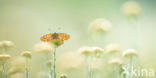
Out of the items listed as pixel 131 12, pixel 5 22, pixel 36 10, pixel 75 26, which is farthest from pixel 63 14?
pixel 131 12

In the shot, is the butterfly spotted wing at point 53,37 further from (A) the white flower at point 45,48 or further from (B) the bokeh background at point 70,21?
(B) the bokeh background at point 70,21

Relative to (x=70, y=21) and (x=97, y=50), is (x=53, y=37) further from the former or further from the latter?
(x=70, y=21)

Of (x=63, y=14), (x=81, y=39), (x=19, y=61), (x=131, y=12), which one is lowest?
(x=19, y=61)

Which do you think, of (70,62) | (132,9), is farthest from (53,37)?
(132,9)

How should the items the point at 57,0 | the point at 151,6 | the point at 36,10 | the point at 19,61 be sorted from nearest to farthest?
the point at 19,61 < the point at 36,10 < the point at 151,6 < the point at 57,0

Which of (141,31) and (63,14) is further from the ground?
(63,14)

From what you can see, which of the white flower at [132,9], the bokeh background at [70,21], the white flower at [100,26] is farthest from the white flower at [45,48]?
the white flower at [132,9]

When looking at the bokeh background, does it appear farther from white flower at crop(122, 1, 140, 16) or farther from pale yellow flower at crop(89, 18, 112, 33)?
white flower at crop(122, 1, 140, 16)

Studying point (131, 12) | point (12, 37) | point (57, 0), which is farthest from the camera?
point (57, 0)

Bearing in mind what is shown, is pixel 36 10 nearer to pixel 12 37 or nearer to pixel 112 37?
pixel 12 37

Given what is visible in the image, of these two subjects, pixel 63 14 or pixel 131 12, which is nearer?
pixel 131 12
